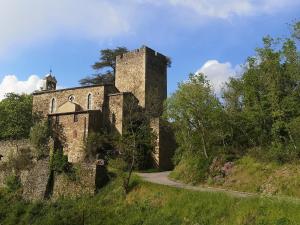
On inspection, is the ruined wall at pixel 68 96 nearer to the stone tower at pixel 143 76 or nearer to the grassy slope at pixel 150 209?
the stone tower at pixel 143 76

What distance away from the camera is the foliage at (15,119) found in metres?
45.6

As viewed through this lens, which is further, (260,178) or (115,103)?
(115,103)

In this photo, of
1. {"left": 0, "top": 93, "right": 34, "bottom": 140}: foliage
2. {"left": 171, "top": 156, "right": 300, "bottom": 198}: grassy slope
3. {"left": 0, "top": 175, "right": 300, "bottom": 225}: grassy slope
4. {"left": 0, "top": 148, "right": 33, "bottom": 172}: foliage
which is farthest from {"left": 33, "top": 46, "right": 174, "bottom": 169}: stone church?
{"left": 171, "top": 156, "right": 300, "bottom": 198}: grassy slope

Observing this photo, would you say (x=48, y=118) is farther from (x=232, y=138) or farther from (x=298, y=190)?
(x=298, y=190)

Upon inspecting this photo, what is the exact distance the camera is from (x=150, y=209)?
77.9ft

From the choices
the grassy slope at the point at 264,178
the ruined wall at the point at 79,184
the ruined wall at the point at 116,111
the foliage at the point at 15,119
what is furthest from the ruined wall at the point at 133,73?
the grassy slope at the point at 264,178

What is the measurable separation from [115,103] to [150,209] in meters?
22.6

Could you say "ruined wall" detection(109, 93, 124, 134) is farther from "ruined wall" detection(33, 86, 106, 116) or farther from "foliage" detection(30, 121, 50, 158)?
"foliage" detection(30, 121, 50, 158)

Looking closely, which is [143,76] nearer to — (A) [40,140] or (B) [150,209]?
(A) [40,140]

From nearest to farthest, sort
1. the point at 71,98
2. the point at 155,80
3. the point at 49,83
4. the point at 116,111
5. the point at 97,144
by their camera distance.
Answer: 1. the point at 97,144
2. the point at 116,111
3. the point at 71,98
4. the point at 155,80
5. the point at 49,83

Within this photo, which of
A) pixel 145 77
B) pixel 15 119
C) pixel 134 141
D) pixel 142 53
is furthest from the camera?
pixel 142 53

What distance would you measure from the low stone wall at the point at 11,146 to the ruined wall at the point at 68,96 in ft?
→ 25.1

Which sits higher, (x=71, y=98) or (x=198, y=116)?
(x=71, y=98)

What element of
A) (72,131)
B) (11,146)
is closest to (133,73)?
(72,131)
